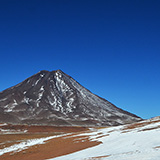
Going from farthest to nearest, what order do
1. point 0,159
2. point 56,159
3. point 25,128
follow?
point 25,128 < point 0,159 < point 56,159

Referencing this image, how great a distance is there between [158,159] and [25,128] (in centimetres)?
11915

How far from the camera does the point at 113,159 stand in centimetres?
2456

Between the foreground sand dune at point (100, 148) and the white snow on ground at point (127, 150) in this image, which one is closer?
the white snow on ground at point (127, 150)

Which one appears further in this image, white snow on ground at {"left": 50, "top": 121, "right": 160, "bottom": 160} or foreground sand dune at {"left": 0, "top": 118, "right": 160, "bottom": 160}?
foreground sand dune at {"left": 0, "top": 118, "right": 160, "bottom": 160}

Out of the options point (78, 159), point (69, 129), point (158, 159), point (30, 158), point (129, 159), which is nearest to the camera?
point (158, 159)

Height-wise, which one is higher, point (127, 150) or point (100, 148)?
point (100, 148)

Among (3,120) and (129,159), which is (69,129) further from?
(129,159)

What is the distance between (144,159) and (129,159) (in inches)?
71.2

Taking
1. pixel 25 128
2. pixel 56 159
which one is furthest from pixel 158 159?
pixel 25 128

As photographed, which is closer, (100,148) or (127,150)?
(127,150)

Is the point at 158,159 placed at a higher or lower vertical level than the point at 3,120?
lower

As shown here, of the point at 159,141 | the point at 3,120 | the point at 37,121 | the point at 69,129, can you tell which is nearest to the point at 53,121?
the point at 37,121

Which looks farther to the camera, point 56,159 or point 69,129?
point 69,129

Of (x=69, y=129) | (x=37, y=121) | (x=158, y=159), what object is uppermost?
(x=37, y=121)
